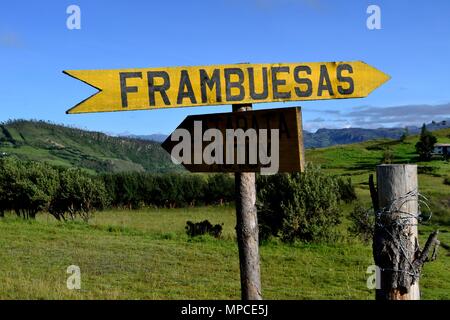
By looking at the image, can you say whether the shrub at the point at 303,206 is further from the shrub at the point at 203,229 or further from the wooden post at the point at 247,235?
the wooden post at the point at 247,235

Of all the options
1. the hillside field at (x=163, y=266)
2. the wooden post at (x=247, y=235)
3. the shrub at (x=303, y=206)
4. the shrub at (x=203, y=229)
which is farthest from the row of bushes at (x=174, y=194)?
the shrub at (x=203, y=229)

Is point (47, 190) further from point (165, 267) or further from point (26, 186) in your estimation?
point (165, 267)

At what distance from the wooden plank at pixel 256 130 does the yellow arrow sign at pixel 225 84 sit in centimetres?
23

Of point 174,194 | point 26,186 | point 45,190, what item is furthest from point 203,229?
point 174,194

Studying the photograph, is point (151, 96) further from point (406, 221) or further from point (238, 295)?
point (238, 295)

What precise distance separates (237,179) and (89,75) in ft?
7.07

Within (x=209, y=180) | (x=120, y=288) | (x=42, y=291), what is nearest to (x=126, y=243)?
(x=120, y=288)

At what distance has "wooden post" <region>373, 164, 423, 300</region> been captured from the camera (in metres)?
5.55

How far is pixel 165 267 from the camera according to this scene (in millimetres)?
19312

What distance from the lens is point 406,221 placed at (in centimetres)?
560

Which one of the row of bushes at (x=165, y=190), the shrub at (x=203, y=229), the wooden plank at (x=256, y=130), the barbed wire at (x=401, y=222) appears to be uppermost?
the wooden plank at (x=256, y=130)

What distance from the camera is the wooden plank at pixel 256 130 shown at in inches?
230

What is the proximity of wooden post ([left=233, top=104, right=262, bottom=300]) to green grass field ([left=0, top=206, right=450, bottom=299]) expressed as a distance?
21.4 feet

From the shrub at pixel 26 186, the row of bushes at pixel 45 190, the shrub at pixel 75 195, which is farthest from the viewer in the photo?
the shrub at pixel 75 195
